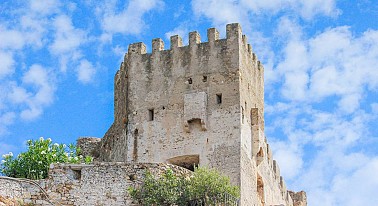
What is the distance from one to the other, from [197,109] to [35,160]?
7890 millimetres

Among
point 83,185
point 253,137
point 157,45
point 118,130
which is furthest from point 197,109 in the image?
point 83,185

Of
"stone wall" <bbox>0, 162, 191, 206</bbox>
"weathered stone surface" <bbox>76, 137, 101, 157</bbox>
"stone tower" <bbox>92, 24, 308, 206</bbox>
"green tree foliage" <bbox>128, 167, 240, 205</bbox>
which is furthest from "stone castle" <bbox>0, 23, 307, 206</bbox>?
"stone wall" <bbox>0, 162, 191, 206</bbox>

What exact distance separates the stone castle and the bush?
5697 millimetres

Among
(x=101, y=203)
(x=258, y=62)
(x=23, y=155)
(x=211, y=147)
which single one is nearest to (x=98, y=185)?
(x=101, y=203)

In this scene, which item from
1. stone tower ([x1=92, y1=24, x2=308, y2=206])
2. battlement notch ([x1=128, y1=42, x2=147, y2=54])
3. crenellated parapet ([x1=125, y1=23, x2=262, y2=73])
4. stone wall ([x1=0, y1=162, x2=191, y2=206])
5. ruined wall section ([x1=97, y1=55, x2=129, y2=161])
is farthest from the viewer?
battlement notch ([x1=128, y1=42, x2=147, y2=54])

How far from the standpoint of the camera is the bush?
3144 cm

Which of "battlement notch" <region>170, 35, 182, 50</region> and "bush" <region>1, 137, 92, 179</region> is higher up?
"battlement notch" <region>170, 35, 182, 50</region>

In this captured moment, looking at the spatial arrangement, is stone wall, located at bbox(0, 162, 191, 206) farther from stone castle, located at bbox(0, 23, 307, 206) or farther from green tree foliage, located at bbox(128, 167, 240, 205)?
stone castle, located at bbox(0, 23, 307, 206)

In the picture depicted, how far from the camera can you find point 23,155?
Result: 3192 cm

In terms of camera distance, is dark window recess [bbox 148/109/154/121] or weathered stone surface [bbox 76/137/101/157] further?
weathered stone surface [bbox 76/137/101/157]

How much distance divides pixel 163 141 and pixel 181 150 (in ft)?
2.74

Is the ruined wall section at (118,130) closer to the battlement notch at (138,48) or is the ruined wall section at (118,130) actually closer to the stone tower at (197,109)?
the stone tower at (197,109)

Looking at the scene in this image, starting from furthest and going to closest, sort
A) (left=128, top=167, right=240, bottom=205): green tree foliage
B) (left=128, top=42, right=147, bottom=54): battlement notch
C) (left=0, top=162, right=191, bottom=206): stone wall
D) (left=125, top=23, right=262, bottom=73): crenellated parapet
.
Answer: (left=128, top=42, right=147, bottom=54): battlement notch < (left=125, top=23, right=262, bottom=73): crenellated parapet < (left=128, top=167, right=240, bottom=205): green tree foliage < (left=0, top=162, right=191, bottom=206): stone wall

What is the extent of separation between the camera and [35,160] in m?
31.8
